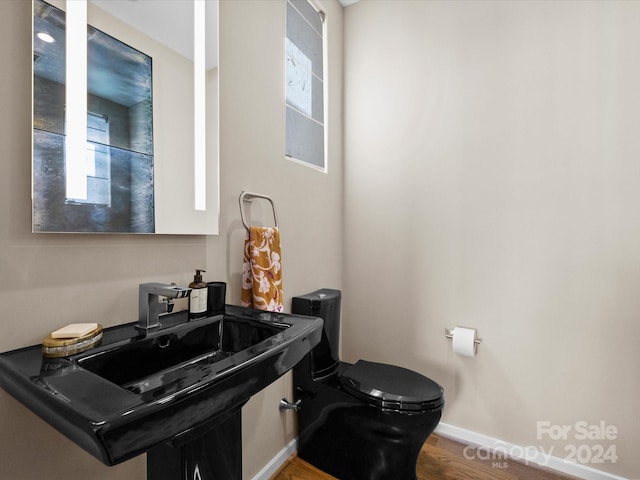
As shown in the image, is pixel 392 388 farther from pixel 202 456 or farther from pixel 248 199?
pixel 248 199

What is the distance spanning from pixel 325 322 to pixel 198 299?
0.76 metres

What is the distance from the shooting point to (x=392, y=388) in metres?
1.32

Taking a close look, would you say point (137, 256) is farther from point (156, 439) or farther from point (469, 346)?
point (469, 346)

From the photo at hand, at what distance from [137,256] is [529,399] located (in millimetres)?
1927

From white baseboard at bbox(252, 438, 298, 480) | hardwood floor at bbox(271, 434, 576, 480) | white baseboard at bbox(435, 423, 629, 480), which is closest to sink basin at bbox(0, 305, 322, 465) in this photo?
white baseboard at bbox(252, 438, 298, 480)

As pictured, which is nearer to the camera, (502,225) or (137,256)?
(137,256)

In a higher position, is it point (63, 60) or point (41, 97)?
point (63, 60)

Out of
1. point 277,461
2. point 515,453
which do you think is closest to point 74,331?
point 277,461

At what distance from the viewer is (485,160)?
166 cm

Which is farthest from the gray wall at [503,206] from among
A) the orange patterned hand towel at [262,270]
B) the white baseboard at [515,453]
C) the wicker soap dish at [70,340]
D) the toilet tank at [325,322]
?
the wicker soap dish at [70,340]

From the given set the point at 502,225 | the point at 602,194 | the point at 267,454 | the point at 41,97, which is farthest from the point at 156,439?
the point at 602,194

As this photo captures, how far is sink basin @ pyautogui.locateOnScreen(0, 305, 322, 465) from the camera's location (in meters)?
0.45

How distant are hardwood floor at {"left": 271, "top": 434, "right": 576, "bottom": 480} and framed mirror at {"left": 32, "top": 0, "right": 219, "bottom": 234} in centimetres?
128

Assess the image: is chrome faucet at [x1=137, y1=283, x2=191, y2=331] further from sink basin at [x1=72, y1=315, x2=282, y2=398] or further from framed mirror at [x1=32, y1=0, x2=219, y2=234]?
framed mirror at [x1=32, y1=0, x2=219, y2=234]
